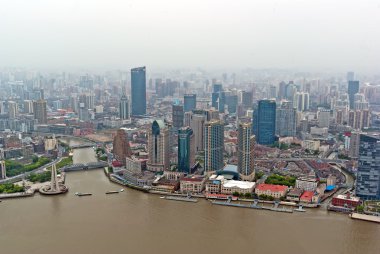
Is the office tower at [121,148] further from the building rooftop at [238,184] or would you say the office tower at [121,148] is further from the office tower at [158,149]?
the building rooftop at [238,184]

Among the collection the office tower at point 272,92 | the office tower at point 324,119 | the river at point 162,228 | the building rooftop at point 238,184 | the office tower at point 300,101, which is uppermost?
the office tower at point 272,92

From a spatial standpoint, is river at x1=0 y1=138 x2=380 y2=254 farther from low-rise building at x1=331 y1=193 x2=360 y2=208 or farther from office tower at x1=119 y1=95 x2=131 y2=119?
office tower at x1=119 y1=95 x2=131 y2=119

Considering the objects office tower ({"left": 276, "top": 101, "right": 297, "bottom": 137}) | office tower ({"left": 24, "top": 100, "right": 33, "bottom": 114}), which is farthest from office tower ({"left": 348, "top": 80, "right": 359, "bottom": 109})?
office tower ({"left": 24, "top": 100, "right": 33, "bottom": 114})

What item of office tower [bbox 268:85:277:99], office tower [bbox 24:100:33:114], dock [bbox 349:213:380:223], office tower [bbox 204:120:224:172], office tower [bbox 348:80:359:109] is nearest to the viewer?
dock [bbox 349:213:380:223]

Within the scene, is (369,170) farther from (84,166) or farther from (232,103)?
(232,103)

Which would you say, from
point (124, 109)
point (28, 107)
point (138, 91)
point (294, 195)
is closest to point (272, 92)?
point (138, 91)

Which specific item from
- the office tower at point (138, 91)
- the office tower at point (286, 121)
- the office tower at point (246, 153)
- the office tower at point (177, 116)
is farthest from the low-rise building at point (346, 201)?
the office tower at point (138, 91)
